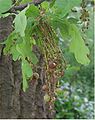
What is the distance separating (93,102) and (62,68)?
4248mm

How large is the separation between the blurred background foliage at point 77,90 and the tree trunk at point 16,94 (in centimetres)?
167

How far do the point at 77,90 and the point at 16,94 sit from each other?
3417 millimetres

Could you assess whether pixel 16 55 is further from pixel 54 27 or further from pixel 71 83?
pixel 71 83

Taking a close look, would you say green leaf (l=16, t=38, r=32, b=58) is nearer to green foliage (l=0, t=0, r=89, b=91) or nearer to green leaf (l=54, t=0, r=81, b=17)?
green foliage (l=0, t=0, r=89, b=91)

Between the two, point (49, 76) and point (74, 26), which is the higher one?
point (74, 26)

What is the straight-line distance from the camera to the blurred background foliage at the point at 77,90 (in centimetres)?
483

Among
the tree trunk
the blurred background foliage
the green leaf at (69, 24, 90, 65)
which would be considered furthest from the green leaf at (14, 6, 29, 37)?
the blurred background foliage

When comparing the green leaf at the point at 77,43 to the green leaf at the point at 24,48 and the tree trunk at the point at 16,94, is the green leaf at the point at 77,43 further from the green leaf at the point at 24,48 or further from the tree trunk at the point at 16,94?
the tree trunk at the point at 16,94

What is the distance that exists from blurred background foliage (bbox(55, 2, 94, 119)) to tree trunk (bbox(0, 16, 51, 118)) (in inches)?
65.6

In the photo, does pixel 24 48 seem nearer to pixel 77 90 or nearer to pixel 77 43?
pixel 77 43

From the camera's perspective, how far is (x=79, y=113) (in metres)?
5.00

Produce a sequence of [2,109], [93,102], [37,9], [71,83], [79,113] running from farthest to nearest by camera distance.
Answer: [71,83]
[93,102]
[79,113]
[2,109]
[37,9]

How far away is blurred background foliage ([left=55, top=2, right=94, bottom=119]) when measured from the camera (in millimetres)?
4828

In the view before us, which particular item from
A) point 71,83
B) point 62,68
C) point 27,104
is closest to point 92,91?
point 71,83
